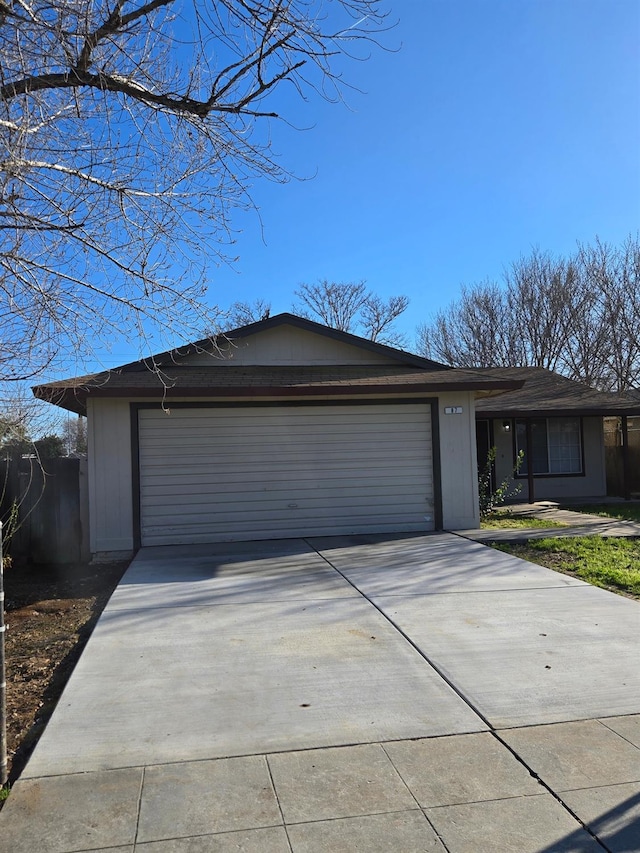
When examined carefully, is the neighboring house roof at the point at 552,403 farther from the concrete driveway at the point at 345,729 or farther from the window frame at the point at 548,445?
the concrete driveway at the point at 345,729

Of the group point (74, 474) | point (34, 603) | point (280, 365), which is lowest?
point (34, 603)

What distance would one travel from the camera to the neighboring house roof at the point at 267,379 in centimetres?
1019

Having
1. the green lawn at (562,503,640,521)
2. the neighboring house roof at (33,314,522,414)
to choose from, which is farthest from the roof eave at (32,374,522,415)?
the green lawn at (562,503,640,521)

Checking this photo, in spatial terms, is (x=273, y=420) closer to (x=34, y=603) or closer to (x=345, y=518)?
(x=345, y=518)

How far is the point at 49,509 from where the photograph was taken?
10719 millimetres

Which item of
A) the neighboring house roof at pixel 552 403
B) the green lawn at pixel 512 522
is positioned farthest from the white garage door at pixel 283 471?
the neighboring house roof at pixel 552 403

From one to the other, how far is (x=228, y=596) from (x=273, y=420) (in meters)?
4.68

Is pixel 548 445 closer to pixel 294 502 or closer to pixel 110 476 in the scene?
pixel 294 502

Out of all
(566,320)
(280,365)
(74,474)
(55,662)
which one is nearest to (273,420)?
(280,365)

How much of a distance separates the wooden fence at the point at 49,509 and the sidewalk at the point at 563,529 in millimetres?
6569

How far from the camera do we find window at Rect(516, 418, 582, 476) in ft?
57.8

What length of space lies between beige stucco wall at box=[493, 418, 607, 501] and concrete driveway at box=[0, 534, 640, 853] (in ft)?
34.2

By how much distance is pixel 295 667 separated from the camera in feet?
16.3

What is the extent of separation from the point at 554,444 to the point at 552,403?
5.06 ft
